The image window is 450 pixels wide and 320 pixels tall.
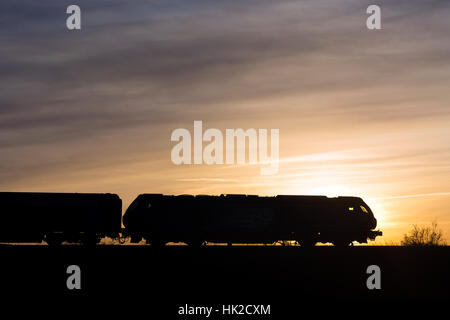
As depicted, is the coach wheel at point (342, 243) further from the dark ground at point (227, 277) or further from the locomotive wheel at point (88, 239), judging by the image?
the locomotive wheel at point (88, 239)

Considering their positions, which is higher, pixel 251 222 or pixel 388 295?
pixel 251 222

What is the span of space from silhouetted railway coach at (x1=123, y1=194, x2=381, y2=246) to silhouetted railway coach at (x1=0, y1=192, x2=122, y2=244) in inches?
123

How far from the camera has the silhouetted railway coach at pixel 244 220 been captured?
4188cm

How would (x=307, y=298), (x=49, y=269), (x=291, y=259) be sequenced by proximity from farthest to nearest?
(x=291, y=259) → (x=49, y=269) → (x=307, y=298)

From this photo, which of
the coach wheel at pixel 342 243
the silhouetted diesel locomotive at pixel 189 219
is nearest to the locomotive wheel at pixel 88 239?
the silhouetted diesel locomotive at pixel 189 219

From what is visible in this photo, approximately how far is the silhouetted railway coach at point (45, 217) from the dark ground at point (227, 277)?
11074 mm

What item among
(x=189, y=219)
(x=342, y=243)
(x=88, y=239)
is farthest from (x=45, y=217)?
(x=342, y=243)

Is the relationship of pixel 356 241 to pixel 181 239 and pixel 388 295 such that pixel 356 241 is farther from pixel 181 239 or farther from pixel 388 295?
pixel 388 295

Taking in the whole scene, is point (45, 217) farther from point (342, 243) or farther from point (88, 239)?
point (342, 243)

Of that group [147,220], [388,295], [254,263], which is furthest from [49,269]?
[147,220]

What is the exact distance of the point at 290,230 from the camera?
142 feet

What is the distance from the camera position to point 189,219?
4197 cm

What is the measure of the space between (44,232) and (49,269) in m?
18.5
